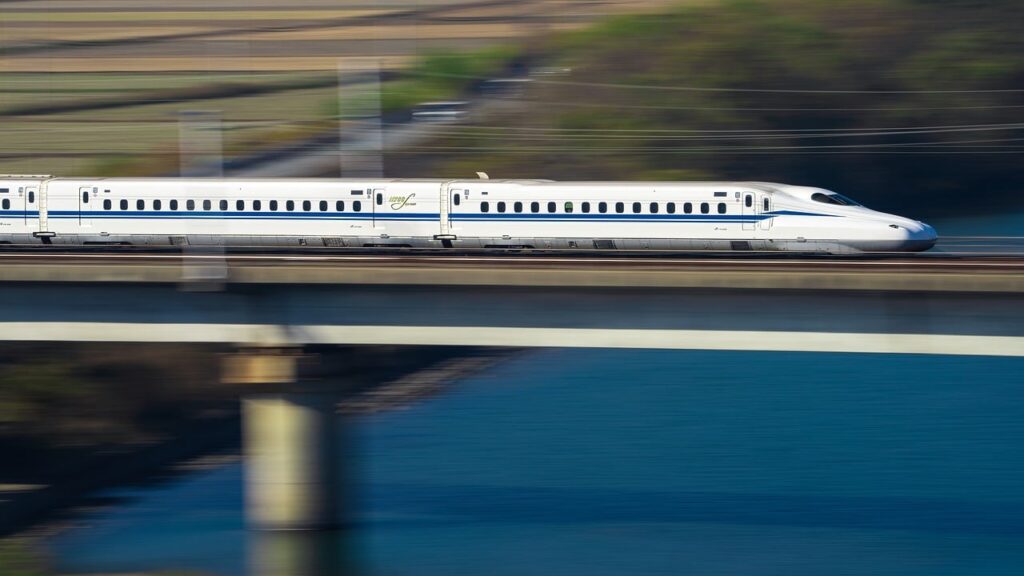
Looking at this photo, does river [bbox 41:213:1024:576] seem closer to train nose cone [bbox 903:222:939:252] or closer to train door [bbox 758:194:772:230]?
train nose cone [bbox 903:222:939:252]

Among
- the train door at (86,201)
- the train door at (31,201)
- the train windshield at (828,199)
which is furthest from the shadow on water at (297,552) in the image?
the train windshield at (828,199)

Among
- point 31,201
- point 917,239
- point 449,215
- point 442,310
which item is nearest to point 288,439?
point 442,310

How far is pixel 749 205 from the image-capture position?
27266 millimetres

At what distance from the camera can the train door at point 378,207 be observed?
2934 centimetres

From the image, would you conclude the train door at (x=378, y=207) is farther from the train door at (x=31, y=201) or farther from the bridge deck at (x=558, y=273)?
the train door at (x=31, y=201)

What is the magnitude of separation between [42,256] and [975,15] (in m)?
61.2

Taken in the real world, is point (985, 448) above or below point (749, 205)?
below

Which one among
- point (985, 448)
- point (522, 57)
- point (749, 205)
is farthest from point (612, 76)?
point (749, 205)

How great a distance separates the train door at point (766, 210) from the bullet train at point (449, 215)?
0.02 metres

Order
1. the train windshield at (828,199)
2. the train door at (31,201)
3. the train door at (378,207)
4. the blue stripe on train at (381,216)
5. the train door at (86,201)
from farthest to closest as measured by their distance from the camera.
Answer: the train door at (31,201) < the train door at (86,201) < the train door at (378,207) < the blue stripe on train at (381,216) < the train windshield at (828,199)

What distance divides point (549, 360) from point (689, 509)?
67.4 ft

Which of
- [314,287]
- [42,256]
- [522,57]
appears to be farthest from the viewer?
[522,57]

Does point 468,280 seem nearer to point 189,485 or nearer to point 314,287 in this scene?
point 314,287

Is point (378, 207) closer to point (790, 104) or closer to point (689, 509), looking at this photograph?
point (689, 509)
